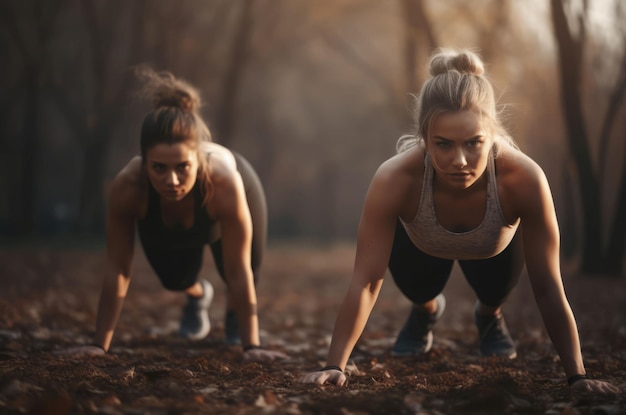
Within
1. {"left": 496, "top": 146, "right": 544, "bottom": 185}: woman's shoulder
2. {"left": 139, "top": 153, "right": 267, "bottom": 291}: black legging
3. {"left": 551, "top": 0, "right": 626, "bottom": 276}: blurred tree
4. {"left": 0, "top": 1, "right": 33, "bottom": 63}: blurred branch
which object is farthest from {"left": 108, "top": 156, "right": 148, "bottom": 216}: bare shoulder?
{"left": 0, "top": 1, "right": 33, "bottom": 63}: blurred branch

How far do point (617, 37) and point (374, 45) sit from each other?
520 inches

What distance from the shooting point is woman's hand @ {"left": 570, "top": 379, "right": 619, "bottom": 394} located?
3.36m

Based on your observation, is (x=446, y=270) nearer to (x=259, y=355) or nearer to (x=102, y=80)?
(x=259, y=355)

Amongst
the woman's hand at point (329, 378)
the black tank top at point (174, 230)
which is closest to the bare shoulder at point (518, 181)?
the woman's hand at point (329, 378)

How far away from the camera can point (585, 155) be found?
11492 mm

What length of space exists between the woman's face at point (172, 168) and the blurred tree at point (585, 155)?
8.20m

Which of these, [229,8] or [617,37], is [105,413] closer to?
[617,37]

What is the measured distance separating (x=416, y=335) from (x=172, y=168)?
6.99ft

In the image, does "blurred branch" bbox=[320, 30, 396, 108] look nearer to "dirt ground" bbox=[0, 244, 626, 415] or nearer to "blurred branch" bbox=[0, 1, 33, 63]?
"blurred branch" bbox=[0, 1, 33, 63]

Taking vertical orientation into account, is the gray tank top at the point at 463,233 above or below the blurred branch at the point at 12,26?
below

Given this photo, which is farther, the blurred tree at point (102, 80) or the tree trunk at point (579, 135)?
the blurred tree at point (102, 80)

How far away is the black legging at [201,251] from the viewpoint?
16.7ft

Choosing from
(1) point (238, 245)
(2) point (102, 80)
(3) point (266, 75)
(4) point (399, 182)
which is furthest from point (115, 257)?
(3) point (266, 75)

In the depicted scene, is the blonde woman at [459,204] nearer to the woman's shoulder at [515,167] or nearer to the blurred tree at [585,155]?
the woman's shoulder at [515,167]
